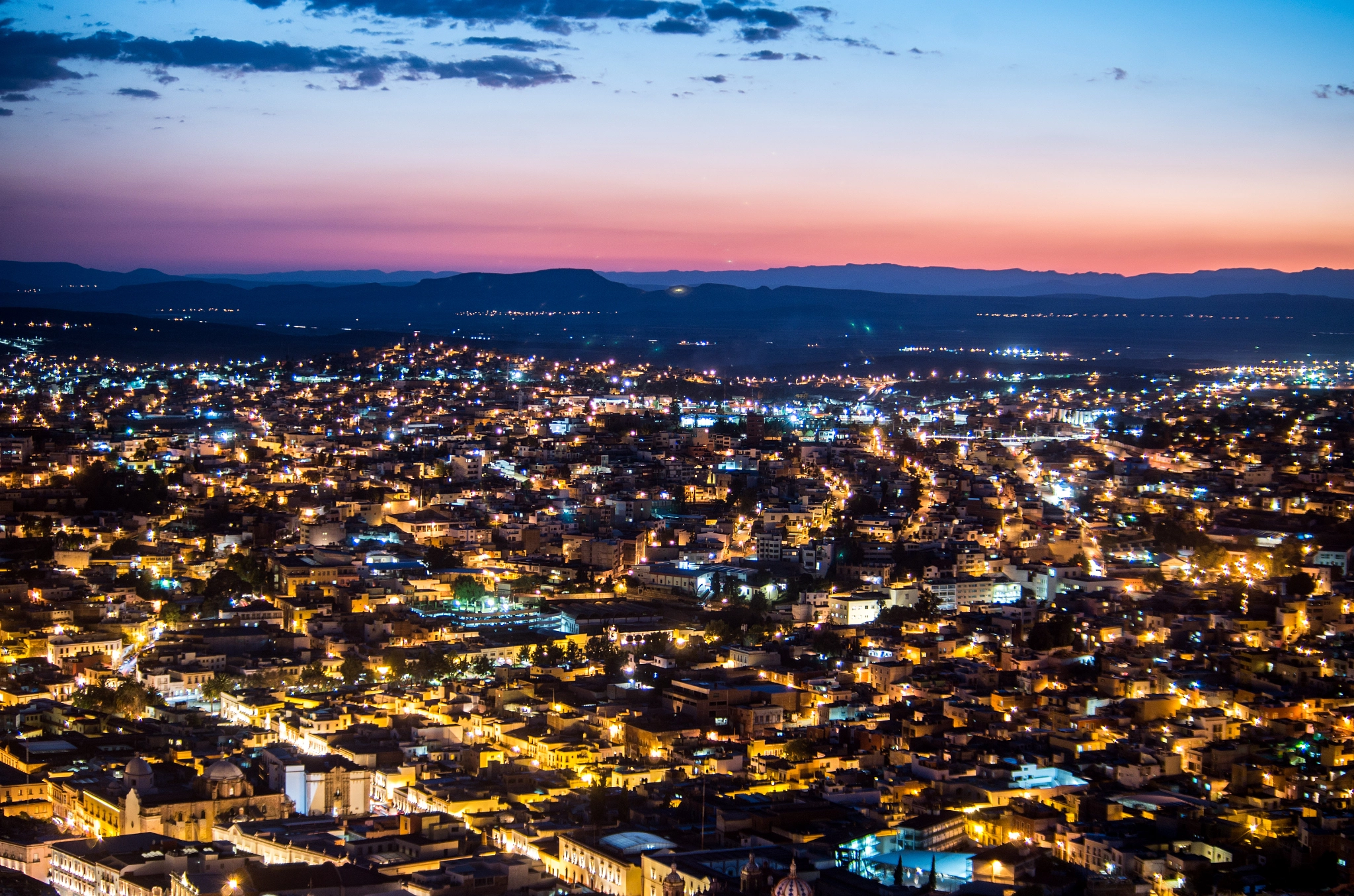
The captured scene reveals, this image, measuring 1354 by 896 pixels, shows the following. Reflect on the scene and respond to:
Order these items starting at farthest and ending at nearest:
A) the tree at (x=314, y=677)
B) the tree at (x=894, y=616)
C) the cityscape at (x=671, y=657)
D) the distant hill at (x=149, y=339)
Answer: the distant hill at (x=149, y=339)
the tree at (x=894, y=616)
the tree at (x=314, y=677)
the cityscape at (x=671, y=657)

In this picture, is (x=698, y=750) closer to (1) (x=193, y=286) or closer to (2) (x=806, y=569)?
(2) (x=806, y=569)

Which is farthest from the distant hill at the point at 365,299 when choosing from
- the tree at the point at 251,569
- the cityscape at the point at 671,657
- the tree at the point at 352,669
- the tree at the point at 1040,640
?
the tree at the point at 352,669

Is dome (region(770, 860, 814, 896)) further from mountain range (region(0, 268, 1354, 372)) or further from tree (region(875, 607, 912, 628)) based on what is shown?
mountain range (region(0, 268, 1354, 372))

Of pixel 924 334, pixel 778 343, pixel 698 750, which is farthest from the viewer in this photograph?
pixel 924 334

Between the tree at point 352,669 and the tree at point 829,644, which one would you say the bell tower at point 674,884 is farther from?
the tree at point 829,644

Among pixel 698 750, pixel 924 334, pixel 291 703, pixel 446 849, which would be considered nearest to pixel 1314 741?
pixel 698 750

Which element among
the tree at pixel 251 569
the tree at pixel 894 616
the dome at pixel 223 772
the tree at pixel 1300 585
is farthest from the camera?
the tree at pixel 251 569
